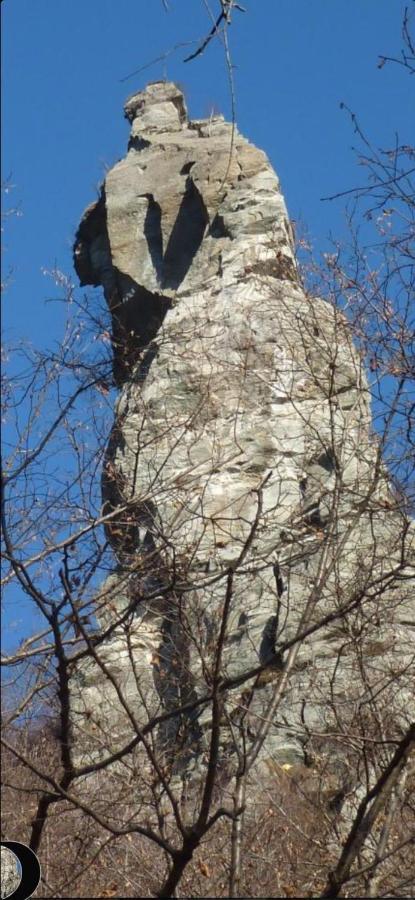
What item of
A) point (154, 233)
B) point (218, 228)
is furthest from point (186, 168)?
point (218, 228)

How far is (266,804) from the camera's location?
9289 millimetres

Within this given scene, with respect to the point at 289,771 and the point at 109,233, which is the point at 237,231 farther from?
the point at 289,771

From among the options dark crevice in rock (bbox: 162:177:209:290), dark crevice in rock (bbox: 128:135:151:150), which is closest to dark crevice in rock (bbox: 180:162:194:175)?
dark crevice in rock (bbox: 162:177:209:290)

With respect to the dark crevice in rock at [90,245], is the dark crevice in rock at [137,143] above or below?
above

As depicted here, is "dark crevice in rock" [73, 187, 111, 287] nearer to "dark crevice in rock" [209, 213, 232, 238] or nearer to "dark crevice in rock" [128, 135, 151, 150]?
"dark crevice in rock" [128, 135, 151, 150]

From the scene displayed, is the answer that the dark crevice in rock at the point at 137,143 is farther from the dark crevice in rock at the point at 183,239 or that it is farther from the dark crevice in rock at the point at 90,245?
the dark crevice in rock at the point at 183,239

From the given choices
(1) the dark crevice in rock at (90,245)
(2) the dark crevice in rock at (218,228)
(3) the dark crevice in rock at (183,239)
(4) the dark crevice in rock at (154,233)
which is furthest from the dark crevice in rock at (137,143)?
(2) the dark crevice in rock at (218,228)

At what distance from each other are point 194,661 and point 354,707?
85.8 inches

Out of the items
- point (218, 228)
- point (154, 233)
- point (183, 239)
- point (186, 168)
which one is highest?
point (186, 168)

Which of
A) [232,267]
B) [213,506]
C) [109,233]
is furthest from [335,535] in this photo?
[109,233]

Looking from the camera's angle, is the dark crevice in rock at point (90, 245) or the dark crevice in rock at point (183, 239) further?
the dark crevice in rock at point (90, 245)

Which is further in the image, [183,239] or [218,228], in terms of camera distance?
[183,239]

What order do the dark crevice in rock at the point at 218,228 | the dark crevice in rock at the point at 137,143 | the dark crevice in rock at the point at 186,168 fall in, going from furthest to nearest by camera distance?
the dark crevice in rock at the point at 137,143 → the dark crevice in rock at the point at 186,168 → the dark crevice in rock at the point at 218,228

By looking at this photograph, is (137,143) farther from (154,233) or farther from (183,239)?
(183,239)
